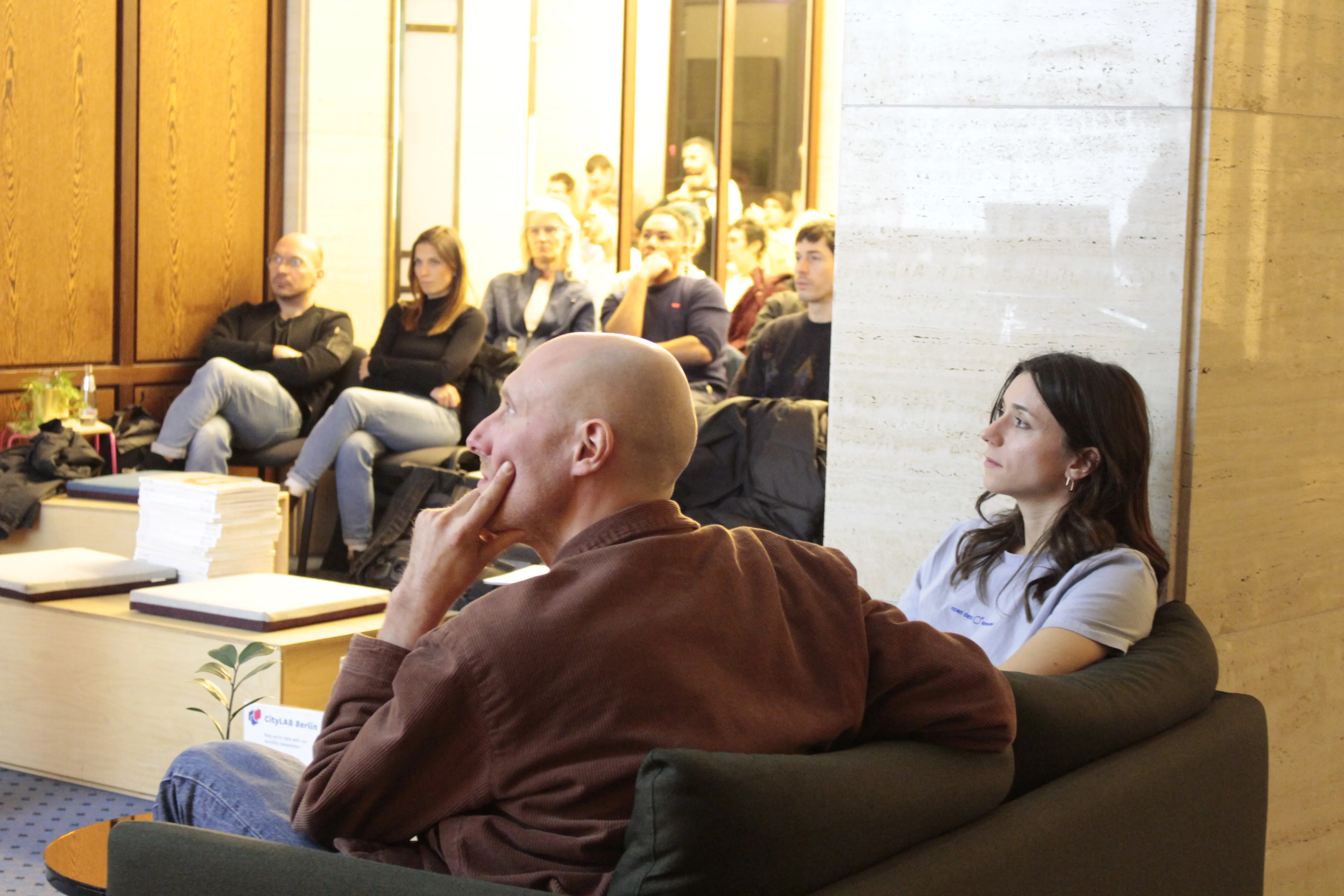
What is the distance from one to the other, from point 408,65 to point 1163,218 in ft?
18.5

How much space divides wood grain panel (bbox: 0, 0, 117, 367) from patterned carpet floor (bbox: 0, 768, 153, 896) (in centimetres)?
294

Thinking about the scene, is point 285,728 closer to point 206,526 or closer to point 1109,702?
point 1109,702

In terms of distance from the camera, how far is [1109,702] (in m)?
1.80

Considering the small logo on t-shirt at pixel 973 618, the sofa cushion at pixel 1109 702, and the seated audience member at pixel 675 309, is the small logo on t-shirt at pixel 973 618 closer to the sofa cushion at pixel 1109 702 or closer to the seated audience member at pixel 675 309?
the sofa cushion at pixel 1109 702

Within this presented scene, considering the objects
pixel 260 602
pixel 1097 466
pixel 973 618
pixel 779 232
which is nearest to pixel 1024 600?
pixel 973 618

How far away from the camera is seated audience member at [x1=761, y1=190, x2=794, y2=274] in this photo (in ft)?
31.1

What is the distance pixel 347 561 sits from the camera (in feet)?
20.4

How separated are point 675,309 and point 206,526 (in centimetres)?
289

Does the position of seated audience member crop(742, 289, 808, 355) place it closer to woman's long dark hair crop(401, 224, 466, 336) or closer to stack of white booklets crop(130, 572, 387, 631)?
woman's long dark hair crop(401, 224, 466, 336)

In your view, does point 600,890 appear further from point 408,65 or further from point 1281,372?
point 408,65

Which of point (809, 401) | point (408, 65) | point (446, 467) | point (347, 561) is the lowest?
point (347, 561)

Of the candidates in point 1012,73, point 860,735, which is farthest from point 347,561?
point 860,735

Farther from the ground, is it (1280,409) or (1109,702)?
(1280,409)

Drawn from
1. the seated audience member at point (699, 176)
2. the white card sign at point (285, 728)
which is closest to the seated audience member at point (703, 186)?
the seated audience member at point (699, 176)
